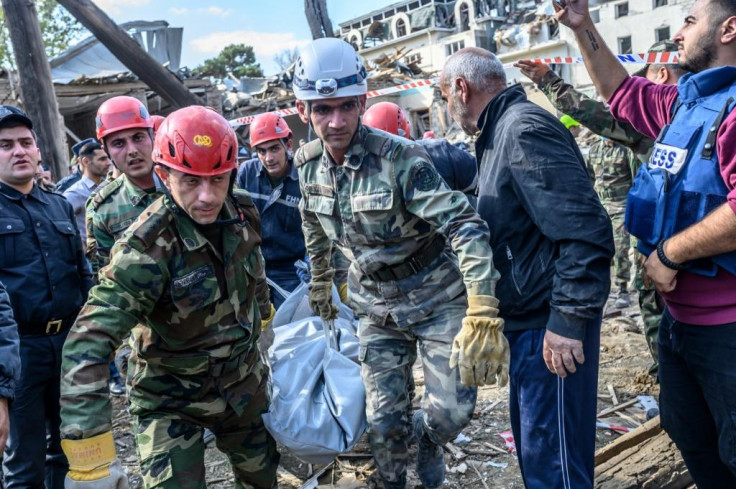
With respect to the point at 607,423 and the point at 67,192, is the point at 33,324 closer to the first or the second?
the point at 67,192

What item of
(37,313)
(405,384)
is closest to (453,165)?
(405,384)

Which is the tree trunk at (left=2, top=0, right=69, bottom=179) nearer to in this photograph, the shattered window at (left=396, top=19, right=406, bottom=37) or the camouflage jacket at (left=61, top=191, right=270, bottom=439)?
the camouflage jacket at (left=61, top=191, right=270, bottom=439)

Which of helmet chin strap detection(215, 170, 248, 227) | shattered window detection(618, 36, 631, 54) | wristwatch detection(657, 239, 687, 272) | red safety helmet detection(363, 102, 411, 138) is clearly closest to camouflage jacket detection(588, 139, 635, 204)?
red safety helmet detection(363, 102, 411, 138)

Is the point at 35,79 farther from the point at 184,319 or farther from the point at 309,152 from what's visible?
the point at 184,319

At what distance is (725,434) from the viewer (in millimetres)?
2309

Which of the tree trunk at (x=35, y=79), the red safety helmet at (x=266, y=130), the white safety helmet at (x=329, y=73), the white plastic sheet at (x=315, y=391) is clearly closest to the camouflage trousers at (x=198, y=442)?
the white plastic sheet at (x=315, y=391)

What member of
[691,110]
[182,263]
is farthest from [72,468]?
[691,110]

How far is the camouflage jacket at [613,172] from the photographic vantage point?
708cm

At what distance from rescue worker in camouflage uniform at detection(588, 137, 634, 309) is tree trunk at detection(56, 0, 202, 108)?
5.44 m

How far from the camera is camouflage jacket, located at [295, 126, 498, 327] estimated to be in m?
3.15

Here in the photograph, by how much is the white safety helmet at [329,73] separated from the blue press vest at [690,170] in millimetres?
1549

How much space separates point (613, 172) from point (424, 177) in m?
4.82

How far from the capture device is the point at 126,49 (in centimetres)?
782

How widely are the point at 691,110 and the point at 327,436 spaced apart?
242 cm
